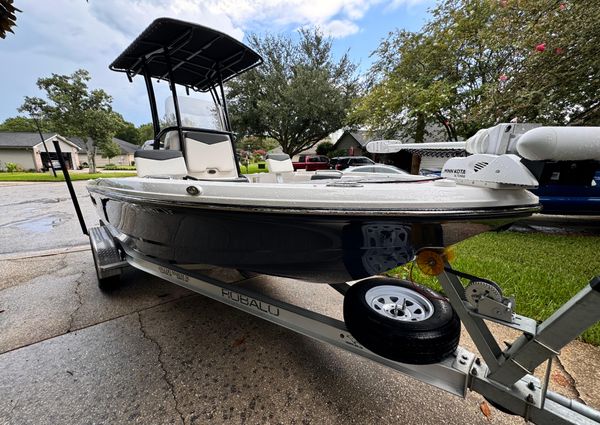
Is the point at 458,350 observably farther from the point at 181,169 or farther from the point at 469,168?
the point at 181,169

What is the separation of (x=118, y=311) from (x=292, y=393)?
5.87 feet

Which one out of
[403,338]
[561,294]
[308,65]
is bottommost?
[561,294]

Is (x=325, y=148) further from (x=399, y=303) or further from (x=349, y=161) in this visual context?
(x=399, y=303)

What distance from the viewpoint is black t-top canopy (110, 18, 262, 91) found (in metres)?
2.48

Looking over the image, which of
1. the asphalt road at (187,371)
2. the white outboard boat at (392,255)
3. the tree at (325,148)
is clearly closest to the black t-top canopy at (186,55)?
the white outboard boat at (392,255)

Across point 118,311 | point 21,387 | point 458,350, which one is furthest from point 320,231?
point 118,311

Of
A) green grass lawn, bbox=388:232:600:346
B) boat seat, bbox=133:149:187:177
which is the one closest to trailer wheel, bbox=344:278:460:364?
green grass lawn, bbox=388:232:600:346

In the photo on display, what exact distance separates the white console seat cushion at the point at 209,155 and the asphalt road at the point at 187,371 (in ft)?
4.70

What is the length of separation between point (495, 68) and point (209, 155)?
12635mm

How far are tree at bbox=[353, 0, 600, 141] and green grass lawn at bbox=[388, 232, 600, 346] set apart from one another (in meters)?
2.48

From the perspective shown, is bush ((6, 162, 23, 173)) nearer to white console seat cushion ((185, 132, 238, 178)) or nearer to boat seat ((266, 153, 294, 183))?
white console seat cushion ((185, 132, 238, 178))

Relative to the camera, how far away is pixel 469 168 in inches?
44.8

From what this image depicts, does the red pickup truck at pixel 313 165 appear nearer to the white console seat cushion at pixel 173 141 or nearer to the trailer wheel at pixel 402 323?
the white console seat cushion at pixel 173 141

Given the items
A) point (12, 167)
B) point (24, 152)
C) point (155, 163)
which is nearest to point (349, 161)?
point (155, 163)
